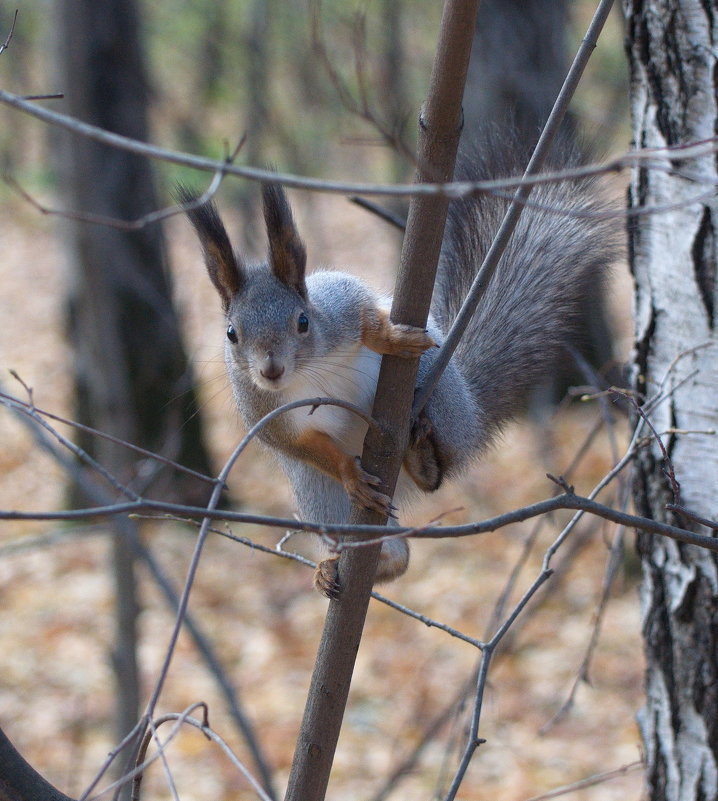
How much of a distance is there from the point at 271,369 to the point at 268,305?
0.51 feet

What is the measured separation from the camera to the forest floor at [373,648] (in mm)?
3250

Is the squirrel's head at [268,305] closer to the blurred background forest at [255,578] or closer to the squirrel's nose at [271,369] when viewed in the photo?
the squirrel's nose at [271,369]

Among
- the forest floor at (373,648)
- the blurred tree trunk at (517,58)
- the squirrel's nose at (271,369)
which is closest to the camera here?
the squirrel's nose at (271,369)

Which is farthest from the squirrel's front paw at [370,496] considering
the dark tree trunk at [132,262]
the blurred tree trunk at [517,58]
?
the blurred tree trunk at [517,58]

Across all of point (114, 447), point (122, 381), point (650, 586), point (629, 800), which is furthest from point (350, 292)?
point (629, 800)

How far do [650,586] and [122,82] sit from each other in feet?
13.3

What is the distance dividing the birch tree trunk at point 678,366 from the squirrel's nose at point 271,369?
0.64m

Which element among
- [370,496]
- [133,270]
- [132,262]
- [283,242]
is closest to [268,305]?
[283,242]

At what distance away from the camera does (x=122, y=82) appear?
489 cm

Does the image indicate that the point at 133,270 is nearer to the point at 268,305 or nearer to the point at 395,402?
the point at 268,305

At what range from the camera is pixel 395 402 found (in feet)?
4.07

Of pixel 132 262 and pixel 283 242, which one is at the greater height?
pixel 132 262

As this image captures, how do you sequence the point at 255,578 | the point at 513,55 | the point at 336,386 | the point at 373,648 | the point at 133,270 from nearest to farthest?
the point at 336,386, the point at 133,270, the point at 373,648, the point at 255,578, the point at 513,55

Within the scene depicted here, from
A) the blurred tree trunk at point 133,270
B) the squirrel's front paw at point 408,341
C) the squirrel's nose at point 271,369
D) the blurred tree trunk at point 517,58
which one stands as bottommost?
the squirrel's front paw at point 408,341
